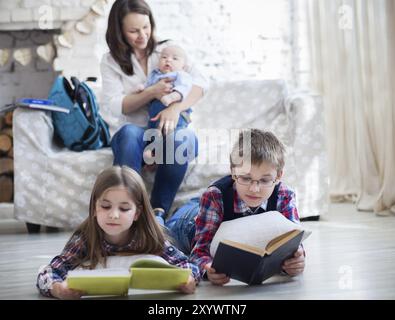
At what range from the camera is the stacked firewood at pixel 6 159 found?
425 centimetres

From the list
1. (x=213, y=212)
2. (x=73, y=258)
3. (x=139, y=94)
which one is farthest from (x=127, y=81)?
(x=73, y=258)

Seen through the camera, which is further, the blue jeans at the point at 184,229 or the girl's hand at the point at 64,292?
the blue jeans at the point at 184,229

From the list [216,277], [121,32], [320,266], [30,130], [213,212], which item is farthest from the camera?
[30,130]

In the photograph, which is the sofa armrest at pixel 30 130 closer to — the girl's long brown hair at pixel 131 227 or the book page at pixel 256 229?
the girl's long brown hair at pixel 131 227

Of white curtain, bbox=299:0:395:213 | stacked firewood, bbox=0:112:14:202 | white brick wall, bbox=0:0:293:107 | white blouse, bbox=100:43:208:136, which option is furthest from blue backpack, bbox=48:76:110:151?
white curtain, bbox=299:0:395:213

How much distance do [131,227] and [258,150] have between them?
0.36 metres

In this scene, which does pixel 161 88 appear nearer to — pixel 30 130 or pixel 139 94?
pixel 139 94

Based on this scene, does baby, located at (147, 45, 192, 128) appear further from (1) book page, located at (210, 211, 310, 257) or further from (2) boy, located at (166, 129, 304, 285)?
(1) book page, located at (210, 211, 310, 257)

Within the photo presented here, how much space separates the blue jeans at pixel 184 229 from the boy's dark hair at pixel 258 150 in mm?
408

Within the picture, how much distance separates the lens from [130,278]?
4.98 ft

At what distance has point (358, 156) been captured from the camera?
376 centimetres

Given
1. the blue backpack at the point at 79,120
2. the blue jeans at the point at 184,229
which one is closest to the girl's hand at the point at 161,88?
the blue backpack at the point at 79,120

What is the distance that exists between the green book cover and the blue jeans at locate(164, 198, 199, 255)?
0.55 metres
